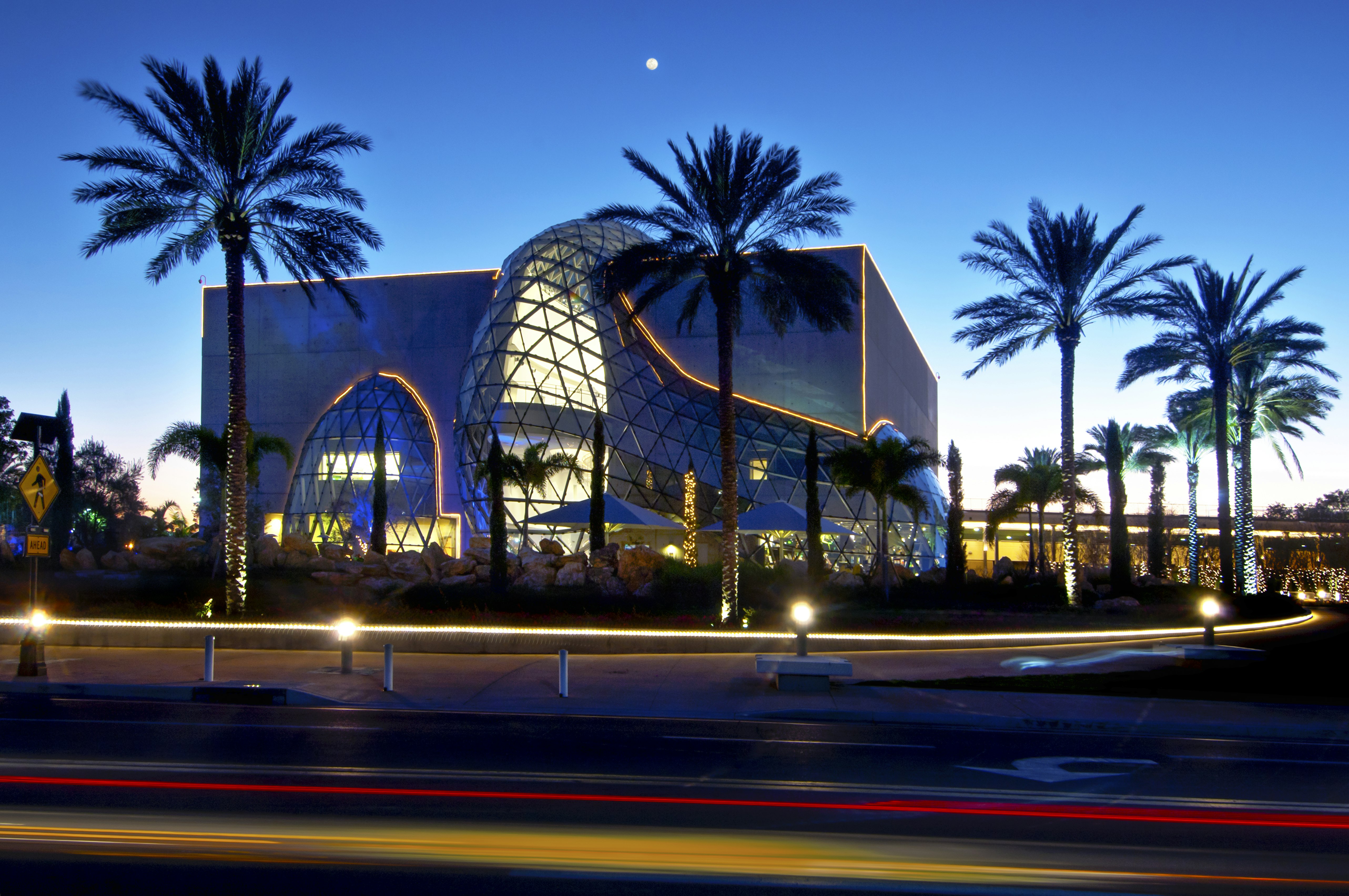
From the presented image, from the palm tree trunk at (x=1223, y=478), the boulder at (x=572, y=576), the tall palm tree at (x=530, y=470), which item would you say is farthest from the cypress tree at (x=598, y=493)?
the palm tree trunk at (x=1223, y=478)

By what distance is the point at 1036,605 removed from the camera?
2633 cm

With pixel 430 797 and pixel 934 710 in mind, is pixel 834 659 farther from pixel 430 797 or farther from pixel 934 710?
pixel 430 797

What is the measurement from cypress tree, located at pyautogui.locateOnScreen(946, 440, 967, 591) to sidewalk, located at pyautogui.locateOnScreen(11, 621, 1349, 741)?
11.1m

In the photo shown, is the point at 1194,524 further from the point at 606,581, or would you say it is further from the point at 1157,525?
the point at 606,581

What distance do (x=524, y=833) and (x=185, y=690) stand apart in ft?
31.6

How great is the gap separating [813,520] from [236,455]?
15.9 meters

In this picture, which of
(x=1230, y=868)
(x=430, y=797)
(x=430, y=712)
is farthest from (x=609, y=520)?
(x=1230, y=868)

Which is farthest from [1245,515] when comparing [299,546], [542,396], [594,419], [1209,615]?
[299,546]

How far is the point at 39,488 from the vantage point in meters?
16.0

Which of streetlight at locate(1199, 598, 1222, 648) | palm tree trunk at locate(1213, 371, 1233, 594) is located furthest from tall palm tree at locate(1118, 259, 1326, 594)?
streetlight at locate(1199, 598, 1222, 648)

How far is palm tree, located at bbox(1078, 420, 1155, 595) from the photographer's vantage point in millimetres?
32438

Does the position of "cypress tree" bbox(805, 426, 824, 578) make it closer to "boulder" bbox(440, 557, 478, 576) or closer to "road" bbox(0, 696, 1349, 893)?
"boulder" bbox(440, 557, 478, 576)

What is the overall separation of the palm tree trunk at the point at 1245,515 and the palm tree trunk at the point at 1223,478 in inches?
79.6

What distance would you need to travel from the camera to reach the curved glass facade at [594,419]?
39.3 m
